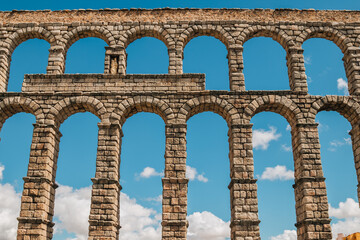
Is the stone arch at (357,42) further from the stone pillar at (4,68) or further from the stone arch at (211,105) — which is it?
the stone pillar at (4,68)

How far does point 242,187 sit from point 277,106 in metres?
3.85

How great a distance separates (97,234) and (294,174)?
790cm

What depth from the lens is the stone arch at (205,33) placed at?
54.7 ft

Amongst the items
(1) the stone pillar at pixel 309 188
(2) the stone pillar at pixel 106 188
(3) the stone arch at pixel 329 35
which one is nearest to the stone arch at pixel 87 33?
(2) the stone pillar at pixel 106 188

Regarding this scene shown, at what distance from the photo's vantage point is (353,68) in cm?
1605

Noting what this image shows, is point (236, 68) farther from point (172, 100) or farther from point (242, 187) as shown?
point (242, 187)

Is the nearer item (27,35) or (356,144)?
(356,144)

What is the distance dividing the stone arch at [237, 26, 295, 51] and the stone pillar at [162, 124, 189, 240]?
16.6 ft

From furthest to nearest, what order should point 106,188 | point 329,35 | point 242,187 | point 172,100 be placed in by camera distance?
point 329,35
point 172,100
point 106,188
point 242,187

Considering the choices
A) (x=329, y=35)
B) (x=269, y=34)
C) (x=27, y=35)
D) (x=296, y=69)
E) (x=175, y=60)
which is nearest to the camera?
(x=296, y=69)

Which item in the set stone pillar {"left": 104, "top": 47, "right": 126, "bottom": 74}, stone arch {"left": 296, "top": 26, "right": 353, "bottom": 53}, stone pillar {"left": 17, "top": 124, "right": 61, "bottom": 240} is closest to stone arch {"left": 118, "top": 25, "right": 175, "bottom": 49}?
stone pillar {"left": 104, "top": 47, "right": 126, "bottom": 74}

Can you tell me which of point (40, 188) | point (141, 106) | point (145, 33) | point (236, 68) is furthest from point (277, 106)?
point (40, 188)

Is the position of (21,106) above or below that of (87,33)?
below

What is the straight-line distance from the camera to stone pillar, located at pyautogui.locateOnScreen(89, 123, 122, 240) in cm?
1348
